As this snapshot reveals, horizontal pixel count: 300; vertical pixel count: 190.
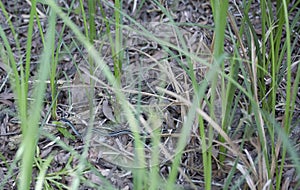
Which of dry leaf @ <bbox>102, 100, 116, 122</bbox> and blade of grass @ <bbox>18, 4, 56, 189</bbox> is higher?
blade of grass @ <bbox>18, 4, 56, 189</bbox>

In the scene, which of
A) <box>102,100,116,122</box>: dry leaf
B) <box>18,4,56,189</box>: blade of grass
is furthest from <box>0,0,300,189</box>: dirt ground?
<box>18,4,56,189</box>: blade of grass

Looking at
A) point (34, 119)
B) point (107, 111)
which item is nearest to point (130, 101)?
point (107, 111)

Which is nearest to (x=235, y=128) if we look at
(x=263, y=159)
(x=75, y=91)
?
(x=263, y=159)

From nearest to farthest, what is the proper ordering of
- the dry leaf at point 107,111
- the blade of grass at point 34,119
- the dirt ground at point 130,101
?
the blade of grass at point 34,119 < the dirt ground at point 130,101 < the dry leaf at point 107,111

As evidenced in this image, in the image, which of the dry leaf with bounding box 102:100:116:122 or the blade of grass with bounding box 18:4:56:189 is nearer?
the blade of grass with bounding box 18:4:56:189

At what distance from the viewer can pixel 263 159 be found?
1136 millimetres

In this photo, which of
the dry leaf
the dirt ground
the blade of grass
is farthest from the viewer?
the dry leaf

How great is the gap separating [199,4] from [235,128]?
614mm

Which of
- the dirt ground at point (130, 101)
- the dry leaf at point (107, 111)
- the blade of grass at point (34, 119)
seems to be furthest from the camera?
the dry leaf at point (107, 111)

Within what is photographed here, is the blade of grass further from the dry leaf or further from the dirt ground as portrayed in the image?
the dry leaf

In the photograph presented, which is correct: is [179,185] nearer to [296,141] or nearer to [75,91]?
[296,141]

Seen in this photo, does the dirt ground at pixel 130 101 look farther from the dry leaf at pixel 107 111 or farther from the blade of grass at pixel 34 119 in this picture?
the blade of grass at pixel 34 119

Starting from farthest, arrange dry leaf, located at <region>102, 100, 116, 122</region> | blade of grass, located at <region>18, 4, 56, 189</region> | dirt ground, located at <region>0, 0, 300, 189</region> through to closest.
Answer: dry leaf, located at <region>102, 100, 116, 122</region> → dirt ground, located at <region>0, 0, 300, 189</region> → blade of grass, located at <region>18, 4, 56, 189</region>

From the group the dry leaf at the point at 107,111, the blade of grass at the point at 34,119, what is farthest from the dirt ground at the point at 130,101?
the blade of grass at the point at 34,119
